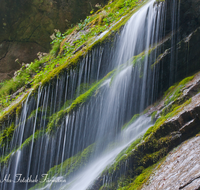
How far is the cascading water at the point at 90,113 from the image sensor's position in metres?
4.11

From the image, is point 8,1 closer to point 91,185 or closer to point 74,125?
point 74,125

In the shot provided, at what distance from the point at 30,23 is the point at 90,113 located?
9.59m

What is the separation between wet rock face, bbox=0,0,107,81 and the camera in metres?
Result: 11.2

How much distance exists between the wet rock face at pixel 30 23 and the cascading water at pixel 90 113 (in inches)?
278

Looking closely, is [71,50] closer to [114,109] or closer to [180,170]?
[114,109]

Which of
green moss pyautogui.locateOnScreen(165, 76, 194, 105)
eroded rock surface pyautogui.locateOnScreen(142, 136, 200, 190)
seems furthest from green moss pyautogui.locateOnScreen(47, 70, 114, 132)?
eroded rock surface pyautogui.locateOnScreen(142, 136, 200, 190)

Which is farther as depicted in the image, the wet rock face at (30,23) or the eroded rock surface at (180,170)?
the wet rock face at (30,23)

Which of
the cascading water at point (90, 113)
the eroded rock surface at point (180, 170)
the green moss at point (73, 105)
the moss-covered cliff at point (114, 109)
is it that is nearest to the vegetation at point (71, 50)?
the moss-covered cliff at point (114, 109)

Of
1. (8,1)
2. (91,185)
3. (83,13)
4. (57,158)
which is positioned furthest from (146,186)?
(8,1)

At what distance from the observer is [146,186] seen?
2.27 m

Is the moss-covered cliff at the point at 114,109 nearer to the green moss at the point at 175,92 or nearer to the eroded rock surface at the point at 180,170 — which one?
the green moss at the point at 175,92

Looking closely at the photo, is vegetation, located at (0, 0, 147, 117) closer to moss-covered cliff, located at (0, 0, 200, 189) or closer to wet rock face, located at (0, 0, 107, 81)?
moss-covered cliff, located at (0, 0, 200, 189)

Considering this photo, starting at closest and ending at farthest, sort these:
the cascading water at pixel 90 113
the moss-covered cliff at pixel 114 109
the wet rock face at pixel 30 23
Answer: the moss-covered cliff at pixel 114 109, the cascading water at pixel 90 113, the wet rock face at pixel 30 23

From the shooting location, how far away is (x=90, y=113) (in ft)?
15.1
